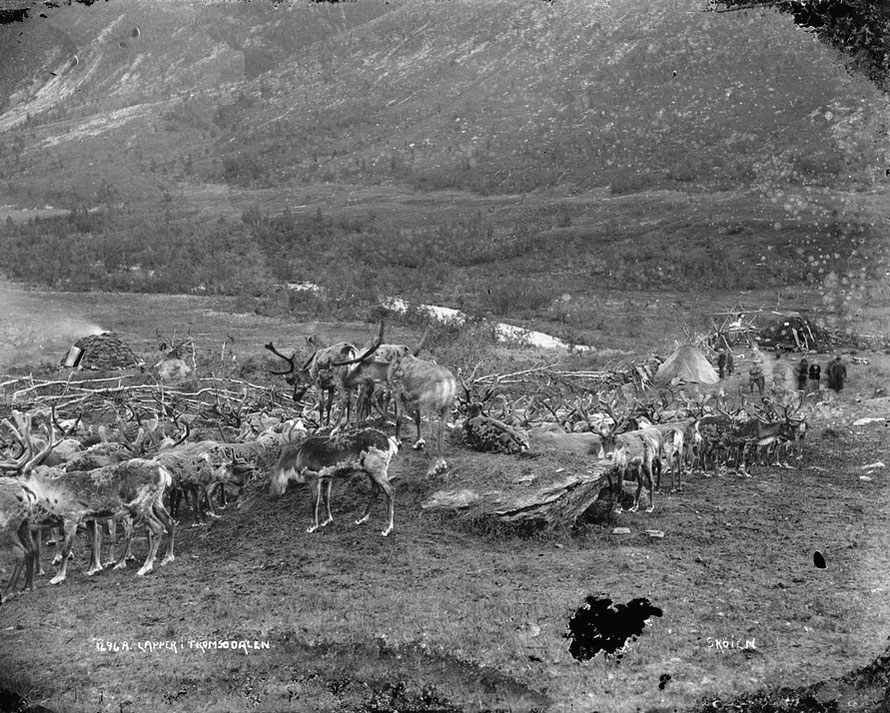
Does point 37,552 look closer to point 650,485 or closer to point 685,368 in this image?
point 650,485

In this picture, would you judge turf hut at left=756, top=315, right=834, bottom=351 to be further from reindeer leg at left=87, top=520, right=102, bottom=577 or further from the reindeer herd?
reindeer leg at left=87, top=520, right=102, bottom=577

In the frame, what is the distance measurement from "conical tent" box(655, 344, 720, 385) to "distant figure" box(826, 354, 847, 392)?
1.99 m

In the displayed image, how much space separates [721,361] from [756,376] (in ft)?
2.30

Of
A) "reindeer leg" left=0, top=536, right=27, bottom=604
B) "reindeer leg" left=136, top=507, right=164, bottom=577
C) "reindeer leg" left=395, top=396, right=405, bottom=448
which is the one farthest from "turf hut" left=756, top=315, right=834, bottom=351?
"reindeer leg" left=0, top=536, right=27, bottom=604

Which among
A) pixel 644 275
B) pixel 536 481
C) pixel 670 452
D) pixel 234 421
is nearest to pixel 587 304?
pixel 644 275

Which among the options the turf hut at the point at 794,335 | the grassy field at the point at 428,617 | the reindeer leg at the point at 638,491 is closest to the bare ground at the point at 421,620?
the grassy field at the point at 428,617

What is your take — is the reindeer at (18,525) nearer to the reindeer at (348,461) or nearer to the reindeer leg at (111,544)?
Result: the reindeer leg at (111,544)

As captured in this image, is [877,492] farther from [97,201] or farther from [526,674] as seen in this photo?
[97,201]

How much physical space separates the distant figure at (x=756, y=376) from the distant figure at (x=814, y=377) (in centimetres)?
76

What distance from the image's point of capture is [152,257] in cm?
1555

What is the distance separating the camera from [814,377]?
42.6ft

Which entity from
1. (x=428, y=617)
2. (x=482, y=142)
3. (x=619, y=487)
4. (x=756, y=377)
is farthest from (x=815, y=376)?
(x=428, y=617)

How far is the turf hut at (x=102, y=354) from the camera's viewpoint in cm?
1448

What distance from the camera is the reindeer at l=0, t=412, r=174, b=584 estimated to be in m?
7.13
